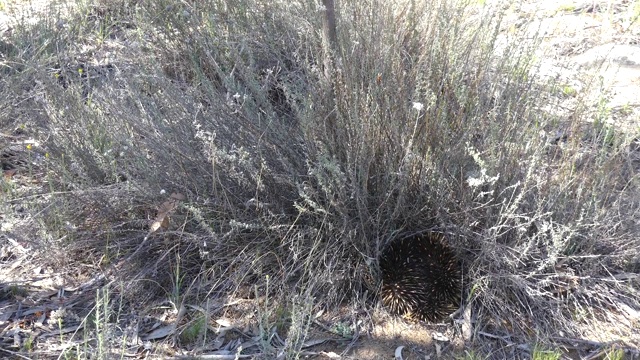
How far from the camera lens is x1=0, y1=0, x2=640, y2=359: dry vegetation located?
3.23 m

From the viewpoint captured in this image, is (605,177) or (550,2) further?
(550,2)

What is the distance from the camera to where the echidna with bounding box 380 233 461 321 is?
328 cm

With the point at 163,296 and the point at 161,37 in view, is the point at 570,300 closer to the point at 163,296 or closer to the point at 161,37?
the point at 163,296

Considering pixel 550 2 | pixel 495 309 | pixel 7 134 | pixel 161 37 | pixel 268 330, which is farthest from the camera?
pixel 550 2

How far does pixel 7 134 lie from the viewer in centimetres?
453

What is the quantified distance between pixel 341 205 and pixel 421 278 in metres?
0.54

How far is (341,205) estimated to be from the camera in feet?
10.8

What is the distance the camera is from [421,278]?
328cm

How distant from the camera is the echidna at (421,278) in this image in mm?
3281

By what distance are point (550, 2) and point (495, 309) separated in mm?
3511

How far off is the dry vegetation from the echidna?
0.24ft

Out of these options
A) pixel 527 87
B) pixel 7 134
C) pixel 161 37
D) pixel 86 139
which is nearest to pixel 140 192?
pixel 86 139

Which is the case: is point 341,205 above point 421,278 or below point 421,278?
above

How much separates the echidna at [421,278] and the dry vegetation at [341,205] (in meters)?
0.07
